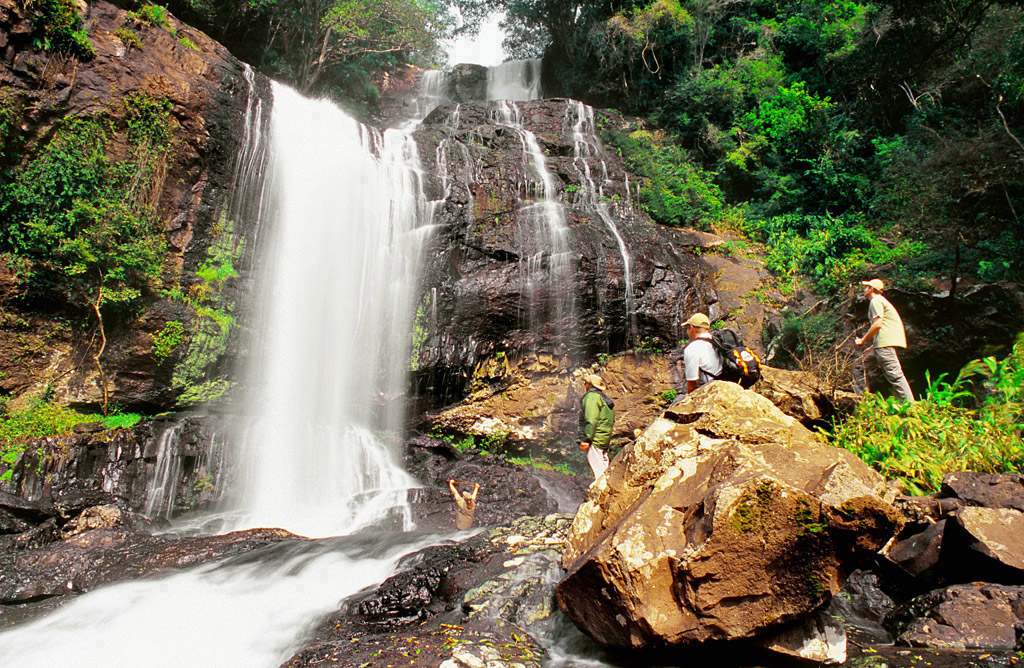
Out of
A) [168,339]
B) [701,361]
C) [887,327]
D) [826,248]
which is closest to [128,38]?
[168,339]

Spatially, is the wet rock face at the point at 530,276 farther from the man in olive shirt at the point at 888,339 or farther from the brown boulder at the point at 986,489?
the brown boulder at the point at 986,489

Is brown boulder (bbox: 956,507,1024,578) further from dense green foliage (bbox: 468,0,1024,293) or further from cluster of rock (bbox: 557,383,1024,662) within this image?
dense green foliage (bbox: 468,0,1024,293)

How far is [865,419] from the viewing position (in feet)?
20.3

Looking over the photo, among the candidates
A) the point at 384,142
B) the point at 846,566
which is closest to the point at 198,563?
the point at 846,566

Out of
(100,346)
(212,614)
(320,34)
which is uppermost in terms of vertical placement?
(320,34)

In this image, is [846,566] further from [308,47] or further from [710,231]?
[308,47]

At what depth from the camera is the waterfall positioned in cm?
2120

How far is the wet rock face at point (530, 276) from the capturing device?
9.89 meters

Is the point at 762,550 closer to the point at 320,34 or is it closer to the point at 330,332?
the point at 330,332

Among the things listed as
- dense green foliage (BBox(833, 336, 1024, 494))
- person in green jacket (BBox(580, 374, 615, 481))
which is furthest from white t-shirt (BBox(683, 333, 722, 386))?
dense green foliage (BBox(833, 336, 1024, 494))

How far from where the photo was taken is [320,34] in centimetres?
1602

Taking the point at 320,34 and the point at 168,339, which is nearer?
the point at 168,339

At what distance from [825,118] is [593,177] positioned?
6598 mm

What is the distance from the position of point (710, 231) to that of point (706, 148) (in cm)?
394
